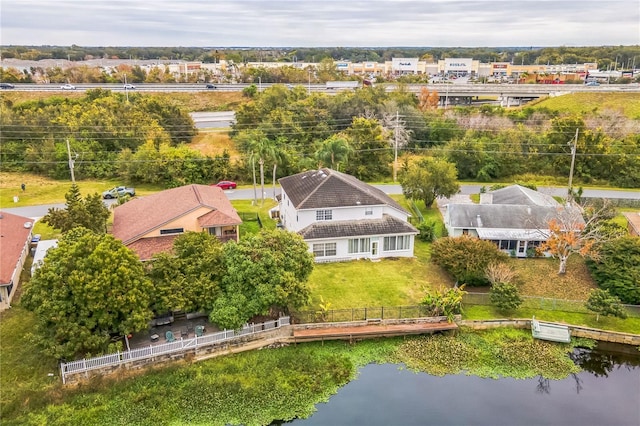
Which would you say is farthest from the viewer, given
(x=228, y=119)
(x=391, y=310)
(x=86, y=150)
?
(x=228, y=119)

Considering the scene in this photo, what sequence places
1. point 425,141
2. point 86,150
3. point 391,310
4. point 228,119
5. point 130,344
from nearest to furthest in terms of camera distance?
point 130,344, point 391,310, point 86,150, point 425,141, point 228,119

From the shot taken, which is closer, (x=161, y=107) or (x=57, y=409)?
(x=57, y=409)

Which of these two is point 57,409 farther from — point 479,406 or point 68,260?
point 479,406

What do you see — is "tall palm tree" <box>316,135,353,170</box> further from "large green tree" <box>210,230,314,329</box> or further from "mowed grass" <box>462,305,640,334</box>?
"mowed grass" <box>462,305,640,334</box>

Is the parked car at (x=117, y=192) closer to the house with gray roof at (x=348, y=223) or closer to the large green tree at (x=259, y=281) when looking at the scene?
the house with gray roof at (x=348, y=223)

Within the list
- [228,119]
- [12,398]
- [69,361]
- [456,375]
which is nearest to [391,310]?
[456,375]

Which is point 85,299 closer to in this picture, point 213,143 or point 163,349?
point 163,349

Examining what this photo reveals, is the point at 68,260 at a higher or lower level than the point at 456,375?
higher
